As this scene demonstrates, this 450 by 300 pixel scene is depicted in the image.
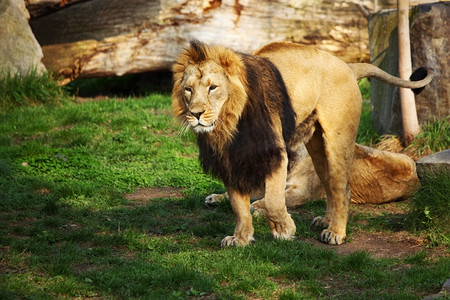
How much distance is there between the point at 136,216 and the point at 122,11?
5225mm

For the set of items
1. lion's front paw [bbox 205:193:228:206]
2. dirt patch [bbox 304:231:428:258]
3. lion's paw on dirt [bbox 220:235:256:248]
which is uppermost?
lion's paw on dirt [bbox 220:235:256:248]

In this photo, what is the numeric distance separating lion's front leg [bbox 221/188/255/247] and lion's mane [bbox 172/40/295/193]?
8 centimetres

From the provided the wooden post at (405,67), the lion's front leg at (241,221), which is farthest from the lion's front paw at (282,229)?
the wooden post at (405,67)

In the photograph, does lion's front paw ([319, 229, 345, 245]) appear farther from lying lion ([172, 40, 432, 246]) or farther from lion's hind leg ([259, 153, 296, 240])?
lion's hind leg ([259, 153, 296, 240])

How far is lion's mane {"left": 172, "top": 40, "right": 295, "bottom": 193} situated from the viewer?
4895mm

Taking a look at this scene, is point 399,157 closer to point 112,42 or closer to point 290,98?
point 290,98

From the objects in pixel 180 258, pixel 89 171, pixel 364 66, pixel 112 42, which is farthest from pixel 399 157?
pixel 112 42

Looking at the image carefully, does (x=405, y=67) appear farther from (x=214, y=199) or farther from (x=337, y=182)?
(x=214, y=199)

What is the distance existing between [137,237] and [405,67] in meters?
4.24

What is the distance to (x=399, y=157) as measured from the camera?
674cm

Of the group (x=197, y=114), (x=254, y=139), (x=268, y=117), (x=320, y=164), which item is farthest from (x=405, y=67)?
(x=197, y=114)

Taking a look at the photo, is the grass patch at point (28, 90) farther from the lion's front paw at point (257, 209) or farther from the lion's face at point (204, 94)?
the lion's face at point (204, 94)

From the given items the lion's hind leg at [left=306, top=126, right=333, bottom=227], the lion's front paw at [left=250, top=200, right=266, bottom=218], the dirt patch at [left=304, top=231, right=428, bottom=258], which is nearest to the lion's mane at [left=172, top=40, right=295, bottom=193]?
the lion's hind leg at [left=306, top=126, right=333, bottom=227]

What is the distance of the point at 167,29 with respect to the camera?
1039 centimetres
